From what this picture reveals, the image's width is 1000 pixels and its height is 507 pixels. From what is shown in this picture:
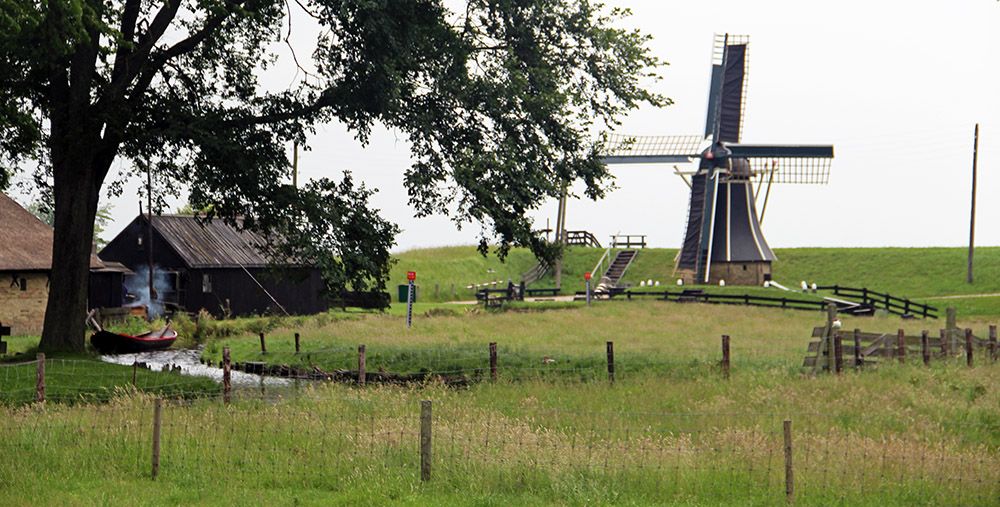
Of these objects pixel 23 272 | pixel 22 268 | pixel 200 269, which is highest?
pixel 200 269

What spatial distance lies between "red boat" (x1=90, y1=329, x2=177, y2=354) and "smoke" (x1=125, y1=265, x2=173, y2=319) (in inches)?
495

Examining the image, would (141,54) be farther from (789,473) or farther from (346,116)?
(789,473)

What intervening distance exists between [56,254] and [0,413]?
1305 cm

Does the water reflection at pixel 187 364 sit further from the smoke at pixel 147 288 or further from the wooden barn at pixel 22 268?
the smoke at pixel 147 288

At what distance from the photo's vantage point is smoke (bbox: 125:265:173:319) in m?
53.8

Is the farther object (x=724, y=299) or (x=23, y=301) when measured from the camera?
(x=724, y=299)

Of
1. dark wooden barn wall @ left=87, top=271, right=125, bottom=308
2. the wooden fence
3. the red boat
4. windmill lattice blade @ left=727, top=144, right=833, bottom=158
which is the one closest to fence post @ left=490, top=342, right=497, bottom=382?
the wooden fence

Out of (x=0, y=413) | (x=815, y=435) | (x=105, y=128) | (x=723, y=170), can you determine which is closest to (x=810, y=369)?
(x=815, y=435)

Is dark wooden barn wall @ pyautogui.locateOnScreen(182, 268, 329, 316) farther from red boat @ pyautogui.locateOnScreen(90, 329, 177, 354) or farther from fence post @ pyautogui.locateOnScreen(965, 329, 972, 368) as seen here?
fence post @ pyautogui.locateOnScreen(965, 329, 972, 368)

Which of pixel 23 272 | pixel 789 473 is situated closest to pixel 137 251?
pixel 23 272

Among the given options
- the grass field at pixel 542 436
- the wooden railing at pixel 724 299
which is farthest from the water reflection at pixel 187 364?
the wooden railing at pixel 724 299

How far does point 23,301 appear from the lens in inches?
1797

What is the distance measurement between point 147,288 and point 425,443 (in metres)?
43.8

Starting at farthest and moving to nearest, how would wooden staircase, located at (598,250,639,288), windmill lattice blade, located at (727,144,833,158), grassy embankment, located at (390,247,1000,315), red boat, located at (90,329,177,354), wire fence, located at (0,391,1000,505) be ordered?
wooden staircase, located at (598,250,639,288) → grassy embankment, located at (390,247,1000,315) → windmill lattice blade, located at (727,144,833,158) → red boat, located at (90,329,177,354) → wire fence, located at (0,391,1000,505)
